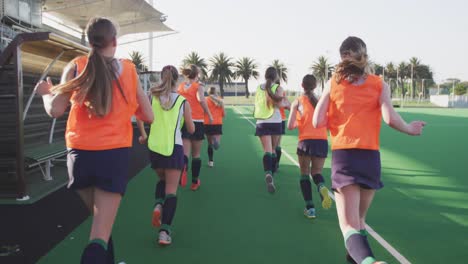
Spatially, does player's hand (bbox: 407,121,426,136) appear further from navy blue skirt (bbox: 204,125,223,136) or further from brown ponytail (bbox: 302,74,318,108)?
navy blue skirt (bbox: 204,125,223,136)

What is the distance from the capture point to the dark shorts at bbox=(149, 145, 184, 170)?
4.57 m

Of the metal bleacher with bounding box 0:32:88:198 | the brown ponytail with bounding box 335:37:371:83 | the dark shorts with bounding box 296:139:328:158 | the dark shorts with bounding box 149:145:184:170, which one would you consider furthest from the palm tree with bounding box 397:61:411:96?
the brown ponytail with bounding box 335:37:371:83

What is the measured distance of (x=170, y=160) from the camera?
15.0ft

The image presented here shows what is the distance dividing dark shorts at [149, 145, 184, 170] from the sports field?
84 centimetres

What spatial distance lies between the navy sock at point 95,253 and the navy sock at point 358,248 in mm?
1562

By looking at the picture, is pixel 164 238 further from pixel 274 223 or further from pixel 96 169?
pixel 96 169

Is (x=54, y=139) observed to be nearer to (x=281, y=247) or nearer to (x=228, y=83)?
(x=281, y=247)

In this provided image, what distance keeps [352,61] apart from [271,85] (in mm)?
3872

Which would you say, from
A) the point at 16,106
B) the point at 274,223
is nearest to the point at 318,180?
the point at 274,223

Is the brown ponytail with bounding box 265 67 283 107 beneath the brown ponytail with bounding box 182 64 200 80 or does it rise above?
beneath

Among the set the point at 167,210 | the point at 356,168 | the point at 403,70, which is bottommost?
the point at 167,210

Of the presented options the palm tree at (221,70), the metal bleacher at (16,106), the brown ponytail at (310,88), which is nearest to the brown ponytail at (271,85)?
the brown ponytail at (310,88)

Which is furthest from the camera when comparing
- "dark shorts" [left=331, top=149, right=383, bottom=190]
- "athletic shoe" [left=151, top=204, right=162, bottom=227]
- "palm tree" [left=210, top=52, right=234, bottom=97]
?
"palm tree" [left=210, top=52, right=234, bottom=97]

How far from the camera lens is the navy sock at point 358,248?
8.82ft
